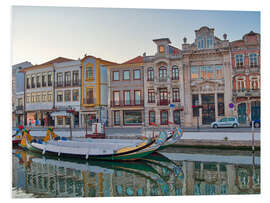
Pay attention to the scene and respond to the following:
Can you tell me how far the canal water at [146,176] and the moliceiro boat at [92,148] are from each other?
27cm

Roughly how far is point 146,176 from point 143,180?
476mm

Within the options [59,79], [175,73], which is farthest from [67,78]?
[175,73]

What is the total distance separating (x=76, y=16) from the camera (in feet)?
27.6

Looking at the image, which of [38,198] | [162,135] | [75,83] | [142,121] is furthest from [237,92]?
[38,198]

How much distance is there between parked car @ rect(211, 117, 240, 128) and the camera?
13.4 metres

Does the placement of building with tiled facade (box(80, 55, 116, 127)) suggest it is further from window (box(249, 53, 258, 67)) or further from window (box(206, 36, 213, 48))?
window (box(249, 53, 258, 67))

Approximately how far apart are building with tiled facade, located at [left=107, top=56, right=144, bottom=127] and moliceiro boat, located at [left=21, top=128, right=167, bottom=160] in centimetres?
498

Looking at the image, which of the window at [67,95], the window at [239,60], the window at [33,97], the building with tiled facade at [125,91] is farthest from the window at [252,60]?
the window at [33,97]

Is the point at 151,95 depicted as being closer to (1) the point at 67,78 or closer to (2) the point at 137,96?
(2) the point at 137,96

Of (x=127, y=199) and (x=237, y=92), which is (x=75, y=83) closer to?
(x=237, y=92)

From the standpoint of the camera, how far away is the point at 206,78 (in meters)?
15.9

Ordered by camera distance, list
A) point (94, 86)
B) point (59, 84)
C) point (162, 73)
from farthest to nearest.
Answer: point (94, 86)
point (59, 84)
point (162, 73)

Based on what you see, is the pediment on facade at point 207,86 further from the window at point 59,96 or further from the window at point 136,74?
the window at point 59,96

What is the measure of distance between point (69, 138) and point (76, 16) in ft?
20.8
